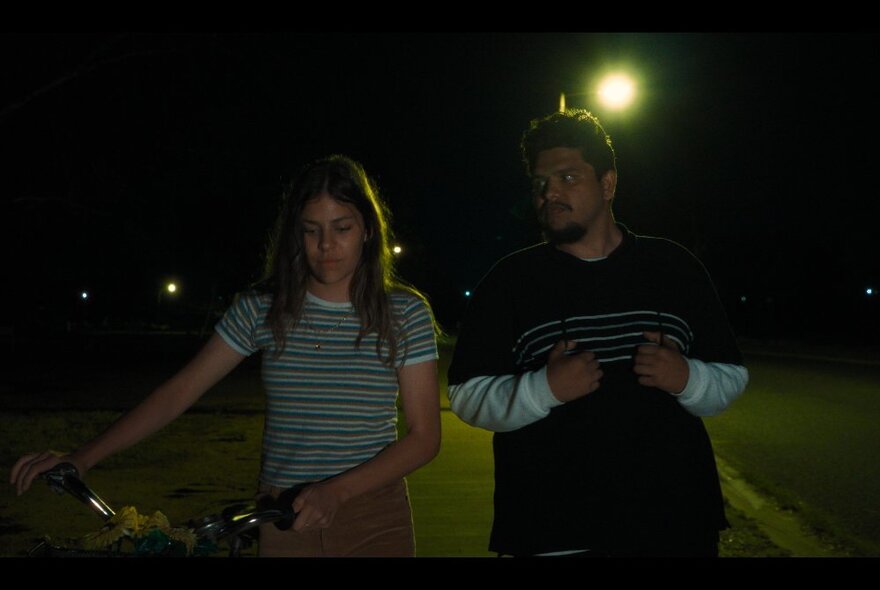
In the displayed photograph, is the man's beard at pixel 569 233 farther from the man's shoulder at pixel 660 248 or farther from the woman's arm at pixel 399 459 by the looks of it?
the woman's arm at pixel 399 459

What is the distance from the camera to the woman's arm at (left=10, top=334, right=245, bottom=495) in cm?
218

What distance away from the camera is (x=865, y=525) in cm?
702

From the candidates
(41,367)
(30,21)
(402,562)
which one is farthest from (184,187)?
(41,367)

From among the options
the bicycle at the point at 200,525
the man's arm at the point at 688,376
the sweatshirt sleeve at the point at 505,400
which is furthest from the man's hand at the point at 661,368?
the bicycle at the point at 200,525

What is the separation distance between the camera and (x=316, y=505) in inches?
84.1

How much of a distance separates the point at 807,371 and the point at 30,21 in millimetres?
23562

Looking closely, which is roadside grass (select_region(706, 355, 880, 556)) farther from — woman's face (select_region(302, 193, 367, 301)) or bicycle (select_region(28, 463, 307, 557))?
bicycle (select_region(28, 463, 307, 557))

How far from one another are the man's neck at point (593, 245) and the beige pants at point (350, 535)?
34.1 inches

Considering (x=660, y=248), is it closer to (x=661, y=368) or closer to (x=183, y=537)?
(x=661, y=368)

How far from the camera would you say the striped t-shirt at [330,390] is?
97.7 inches

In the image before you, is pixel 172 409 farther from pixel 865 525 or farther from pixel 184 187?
pixel 184 187

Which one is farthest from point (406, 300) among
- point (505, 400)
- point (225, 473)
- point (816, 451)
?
point (816, 451)

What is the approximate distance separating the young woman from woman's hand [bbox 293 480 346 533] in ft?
0.48

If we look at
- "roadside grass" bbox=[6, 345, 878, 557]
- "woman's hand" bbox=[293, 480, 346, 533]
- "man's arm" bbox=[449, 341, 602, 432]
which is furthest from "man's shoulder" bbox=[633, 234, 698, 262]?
"roadside grass" bbox=[6, 345, 878, 557]
